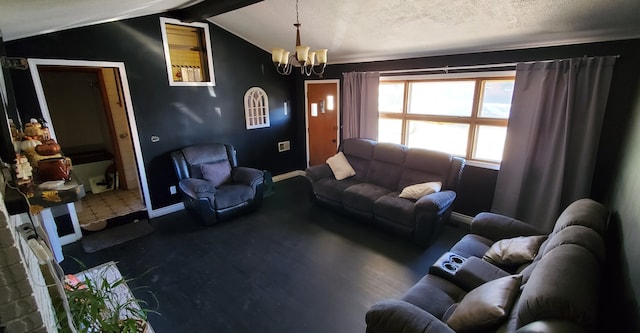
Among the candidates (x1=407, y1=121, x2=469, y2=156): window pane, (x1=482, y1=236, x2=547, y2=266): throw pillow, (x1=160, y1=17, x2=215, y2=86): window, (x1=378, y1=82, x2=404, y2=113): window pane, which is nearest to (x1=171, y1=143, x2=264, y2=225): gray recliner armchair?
(x1=160, y1=17, x2=215, y2=86): window

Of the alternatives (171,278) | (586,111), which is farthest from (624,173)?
(171,278)

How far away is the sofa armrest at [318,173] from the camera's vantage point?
4227 millimetres

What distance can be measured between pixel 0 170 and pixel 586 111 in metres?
4.15

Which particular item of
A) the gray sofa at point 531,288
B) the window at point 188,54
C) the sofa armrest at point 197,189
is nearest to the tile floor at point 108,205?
the sofa armrest at point 197,189

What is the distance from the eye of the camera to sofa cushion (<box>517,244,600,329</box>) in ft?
3.72

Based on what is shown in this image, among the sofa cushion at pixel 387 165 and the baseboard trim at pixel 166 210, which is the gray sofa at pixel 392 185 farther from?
the baseboard trim at pixel 166 210

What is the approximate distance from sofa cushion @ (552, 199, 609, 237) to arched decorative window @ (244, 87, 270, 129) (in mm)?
4317

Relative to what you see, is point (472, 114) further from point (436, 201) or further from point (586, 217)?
point (586, 217)

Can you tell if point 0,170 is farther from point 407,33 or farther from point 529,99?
point 529,99

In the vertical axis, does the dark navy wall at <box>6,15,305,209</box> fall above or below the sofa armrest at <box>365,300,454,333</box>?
above

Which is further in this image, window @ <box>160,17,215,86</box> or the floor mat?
window @ <box>160,17,215,86</box>

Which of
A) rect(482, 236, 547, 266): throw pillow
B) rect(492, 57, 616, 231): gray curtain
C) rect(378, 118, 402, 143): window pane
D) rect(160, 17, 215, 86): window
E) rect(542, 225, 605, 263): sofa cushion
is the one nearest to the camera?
rect(542, 225, 605, 263): sofa cushion

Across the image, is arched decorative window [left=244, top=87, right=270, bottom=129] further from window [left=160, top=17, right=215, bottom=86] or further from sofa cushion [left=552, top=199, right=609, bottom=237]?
sofa cushion [left=552, top=199, right=609, bottom=237]

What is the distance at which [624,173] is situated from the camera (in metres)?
2.25
